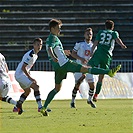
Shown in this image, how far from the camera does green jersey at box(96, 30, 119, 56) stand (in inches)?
668

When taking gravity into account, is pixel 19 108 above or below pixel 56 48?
below

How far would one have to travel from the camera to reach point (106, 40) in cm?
1706

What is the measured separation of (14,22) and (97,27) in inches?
172

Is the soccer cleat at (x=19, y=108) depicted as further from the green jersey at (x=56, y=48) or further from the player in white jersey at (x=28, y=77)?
the green jersey at (x=56, y=48)

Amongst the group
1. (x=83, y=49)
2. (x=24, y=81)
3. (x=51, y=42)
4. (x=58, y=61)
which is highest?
(x=51, y=42)

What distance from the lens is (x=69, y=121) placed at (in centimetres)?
1137

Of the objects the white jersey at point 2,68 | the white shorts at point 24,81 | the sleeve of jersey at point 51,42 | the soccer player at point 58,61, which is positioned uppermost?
the sleeve of jersey at point 51,42

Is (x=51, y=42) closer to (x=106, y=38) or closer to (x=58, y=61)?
(x=58, y=61)

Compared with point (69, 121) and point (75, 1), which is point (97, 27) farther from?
point (69, 121)

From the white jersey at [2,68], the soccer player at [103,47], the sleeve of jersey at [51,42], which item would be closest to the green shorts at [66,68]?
the sleeve of jersey at [51,42]

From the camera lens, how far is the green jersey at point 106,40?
55.7ft

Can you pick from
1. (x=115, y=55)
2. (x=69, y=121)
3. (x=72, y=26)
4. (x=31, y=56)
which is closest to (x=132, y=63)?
→ (x=115, y=55)

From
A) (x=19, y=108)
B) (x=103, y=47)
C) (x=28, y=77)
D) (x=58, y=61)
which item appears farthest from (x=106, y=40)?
(x=58, y=61)

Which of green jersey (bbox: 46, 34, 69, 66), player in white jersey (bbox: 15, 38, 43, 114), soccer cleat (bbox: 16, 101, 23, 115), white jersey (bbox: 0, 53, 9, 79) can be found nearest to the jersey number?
player in white jersey (bbox: 15, 38, 43, 114)
